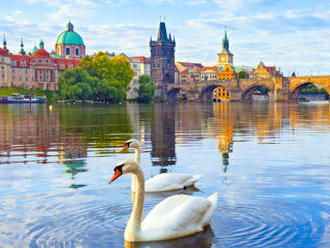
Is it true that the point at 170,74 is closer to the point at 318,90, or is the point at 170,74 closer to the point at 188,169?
the point at 318,90

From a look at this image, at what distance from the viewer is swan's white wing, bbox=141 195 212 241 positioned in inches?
228

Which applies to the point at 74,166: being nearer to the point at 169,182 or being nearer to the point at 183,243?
the point at 169,182

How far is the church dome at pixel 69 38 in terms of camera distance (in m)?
153

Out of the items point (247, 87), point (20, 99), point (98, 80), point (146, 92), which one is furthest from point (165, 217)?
point (247, 87)

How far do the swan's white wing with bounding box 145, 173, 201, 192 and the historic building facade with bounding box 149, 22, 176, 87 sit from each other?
138799mm

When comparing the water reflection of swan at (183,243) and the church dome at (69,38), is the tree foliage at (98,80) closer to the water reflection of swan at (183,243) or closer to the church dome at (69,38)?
the church dome at (69,38)

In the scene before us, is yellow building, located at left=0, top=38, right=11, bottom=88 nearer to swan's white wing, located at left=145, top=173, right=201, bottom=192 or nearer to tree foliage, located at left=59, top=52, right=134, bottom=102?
tree foliage, located at left=59, top=52, right=134, bottom=102

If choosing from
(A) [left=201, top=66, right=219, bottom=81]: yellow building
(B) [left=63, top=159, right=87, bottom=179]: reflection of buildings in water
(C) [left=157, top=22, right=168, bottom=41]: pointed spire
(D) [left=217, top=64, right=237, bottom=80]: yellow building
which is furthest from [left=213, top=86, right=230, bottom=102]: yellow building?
(B) [left=63, top=159, right=87, bottom=179]: reflection of buildings in water

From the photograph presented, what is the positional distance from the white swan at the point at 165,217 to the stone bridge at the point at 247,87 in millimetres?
105139

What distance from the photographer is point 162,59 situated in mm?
148500

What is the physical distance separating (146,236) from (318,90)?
566ft

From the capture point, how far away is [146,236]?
18.8ft

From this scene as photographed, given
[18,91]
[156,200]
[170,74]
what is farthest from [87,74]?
[156,200]

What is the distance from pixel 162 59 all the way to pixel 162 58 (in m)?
0.32
